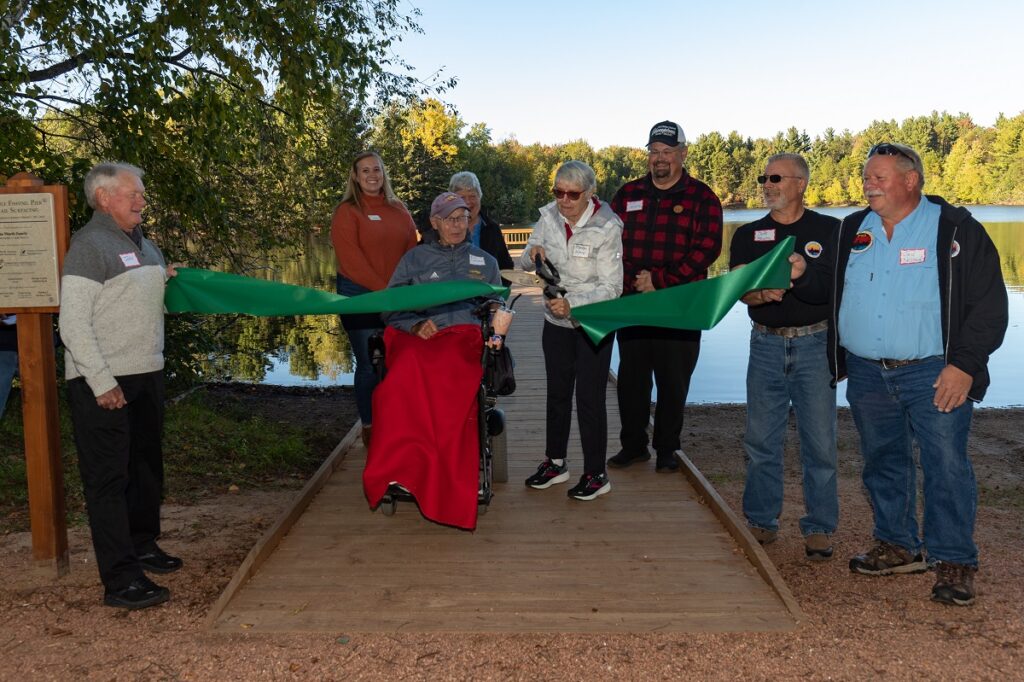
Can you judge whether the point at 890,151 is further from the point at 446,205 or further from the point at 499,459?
the point at 499,459

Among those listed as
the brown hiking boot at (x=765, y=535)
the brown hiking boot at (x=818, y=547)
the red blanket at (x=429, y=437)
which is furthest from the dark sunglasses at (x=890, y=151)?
the red blanket at (x=429, y=437)

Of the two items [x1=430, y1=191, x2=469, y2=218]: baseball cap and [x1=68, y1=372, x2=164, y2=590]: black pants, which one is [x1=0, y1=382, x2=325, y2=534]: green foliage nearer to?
[x1=68, y1=372, x2=164, y2=590]: black pants

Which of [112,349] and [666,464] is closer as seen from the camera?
[112,349]

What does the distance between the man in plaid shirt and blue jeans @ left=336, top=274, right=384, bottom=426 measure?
166 centimetres

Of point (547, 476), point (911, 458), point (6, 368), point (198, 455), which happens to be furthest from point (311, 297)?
point (198, 455)

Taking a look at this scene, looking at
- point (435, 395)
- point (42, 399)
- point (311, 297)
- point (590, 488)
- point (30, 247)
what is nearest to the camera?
point (30, 247)

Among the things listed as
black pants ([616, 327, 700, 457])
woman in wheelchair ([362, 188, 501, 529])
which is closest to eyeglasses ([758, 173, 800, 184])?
black pants ([616, 327, 700, 457])

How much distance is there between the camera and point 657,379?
18.4ft

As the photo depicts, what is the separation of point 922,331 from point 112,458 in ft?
11.8

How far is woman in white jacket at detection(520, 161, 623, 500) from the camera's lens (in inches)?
183

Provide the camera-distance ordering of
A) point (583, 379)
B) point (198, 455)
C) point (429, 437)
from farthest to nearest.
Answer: point (198, 455) → point (583, 379) → point (429, 437)

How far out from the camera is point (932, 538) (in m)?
3.89

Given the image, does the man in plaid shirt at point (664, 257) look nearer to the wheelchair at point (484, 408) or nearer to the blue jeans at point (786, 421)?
the blue jeans at point (786, 421)

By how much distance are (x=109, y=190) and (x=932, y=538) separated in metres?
3.96
